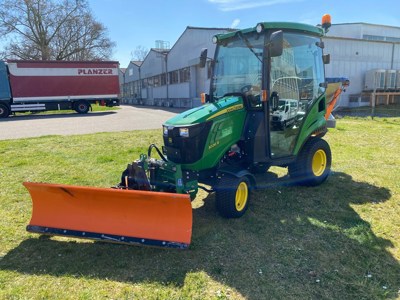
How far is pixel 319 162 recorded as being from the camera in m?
5.71

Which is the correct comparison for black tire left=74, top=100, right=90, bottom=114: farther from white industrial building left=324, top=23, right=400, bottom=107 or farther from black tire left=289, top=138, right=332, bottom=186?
black tire left=289, top=138, right=332, bottom=186

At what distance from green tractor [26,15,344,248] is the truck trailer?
18922 mm

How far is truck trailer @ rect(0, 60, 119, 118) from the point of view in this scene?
794 inches

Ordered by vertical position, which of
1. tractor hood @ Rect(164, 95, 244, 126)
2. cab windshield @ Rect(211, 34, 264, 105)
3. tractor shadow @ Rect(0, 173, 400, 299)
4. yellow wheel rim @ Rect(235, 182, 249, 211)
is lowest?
tractor shadow @ Rect(0, 173, 400, 299)

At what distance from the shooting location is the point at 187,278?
303 centimetres

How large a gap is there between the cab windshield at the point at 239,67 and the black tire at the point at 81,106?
19.3m

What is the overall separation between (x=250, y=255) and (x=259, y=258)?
10 centimetres

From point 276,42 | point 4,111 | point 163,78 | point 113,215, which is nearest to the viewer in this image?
point 113,215

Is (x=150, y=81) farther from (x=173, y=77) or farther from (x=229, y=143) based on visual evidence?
(x=229, y=143)

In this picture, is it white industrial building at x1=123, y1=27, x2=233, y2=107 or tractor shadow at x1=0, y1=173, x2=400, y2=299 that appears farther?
white industrial building at x1=123, y1=27, x2=233, y2=107

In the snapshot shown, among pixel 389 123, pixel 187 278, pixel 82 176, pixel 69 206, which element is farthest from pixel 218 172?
pixel 389 123

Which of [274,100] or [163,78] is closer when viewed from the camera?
[274,100]

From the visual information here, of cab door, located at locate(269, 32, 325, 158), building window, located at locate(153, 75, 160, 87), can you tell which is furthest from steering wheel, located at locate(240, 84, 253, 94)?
building window, located at locate(153, 75, 160, 87)

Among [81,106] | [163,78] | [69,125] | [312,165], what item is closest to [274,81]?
[312,165]
